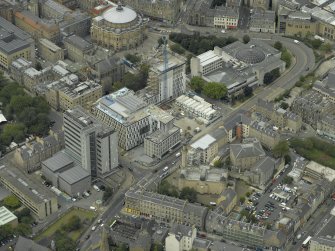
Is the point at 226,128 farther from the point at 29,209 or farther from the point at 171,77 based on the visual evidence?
the point at 29,209

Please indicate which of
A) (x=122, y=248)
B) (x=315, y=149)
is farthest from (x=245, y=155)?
(x=122, y=248)

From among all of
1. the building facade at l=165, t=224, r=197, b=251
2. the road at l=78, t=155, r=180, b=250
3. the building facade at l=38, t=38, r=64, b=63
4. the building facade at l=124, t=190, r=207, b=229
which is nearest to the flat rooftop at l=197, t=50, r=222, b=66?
the road at l=78, t=155, r=180, b=250

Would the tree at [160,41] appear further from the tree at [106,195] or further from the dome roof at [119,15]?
the tree at [106,195]

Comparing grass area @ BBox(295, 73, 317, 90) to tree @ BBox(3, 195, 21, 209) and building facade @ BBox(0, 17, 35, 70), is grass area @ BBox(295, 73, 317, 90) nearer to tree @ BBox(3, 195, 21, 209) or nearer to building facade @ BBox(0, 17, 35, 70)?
building facade @ BBox(0, 17, 35, 70)

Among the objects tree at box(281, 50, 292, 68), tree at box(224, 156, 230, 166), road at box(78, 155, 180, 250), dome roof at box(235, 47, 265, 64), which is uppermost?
dome roof at box(235, 47, 265, 64)

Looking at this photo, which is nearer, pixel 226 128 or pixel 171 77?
pixel 226 128

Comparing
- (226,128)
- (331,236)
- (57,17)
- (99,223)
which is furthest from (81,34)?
(331,236)
